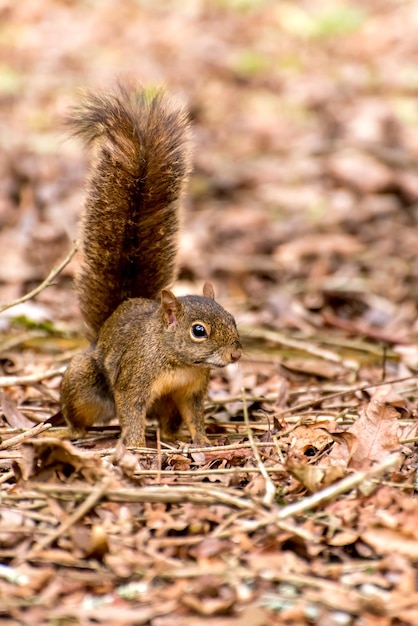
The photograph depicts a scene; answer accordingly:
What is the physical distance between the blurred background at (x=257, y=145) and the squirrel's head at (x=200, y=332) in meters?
1.62

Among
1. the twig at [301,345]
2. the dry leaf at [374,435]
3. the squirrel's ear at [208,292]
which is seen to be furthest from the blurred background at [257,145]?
the dry leaf at [374,435]

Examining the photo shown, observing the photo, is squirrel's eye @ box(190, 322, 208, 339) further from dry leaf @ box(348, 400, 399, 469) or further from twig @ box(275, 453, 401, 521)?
twig @ box(275, 453, 401, 521)

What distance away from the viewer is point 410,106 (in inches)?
492

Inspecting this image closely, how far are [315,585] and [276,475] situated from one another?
0.90 meters

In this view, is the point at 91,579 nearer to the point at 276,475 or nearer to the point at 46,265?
the point at 276,475

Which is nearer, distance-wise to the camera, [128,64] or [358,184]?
[358,184]

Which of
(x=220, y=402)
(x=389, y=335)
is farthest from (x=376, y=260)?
(x=220, y=402)

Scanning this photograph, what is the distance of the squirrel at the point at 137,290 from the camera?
4.42m

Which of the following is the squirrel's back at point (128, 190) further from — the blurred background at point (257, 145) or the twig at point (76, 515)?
the twig at point (76, 515)

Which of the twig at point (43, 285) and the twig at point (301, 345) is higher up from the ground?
the twig at point (43, 285)

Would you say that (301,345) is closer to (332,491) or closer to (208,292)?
(208,292)

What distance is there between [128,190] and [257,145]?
7.71 metres

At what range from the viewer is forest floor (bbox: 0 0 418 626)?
2949 mm

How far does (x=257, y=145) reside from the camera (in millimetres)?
12148
